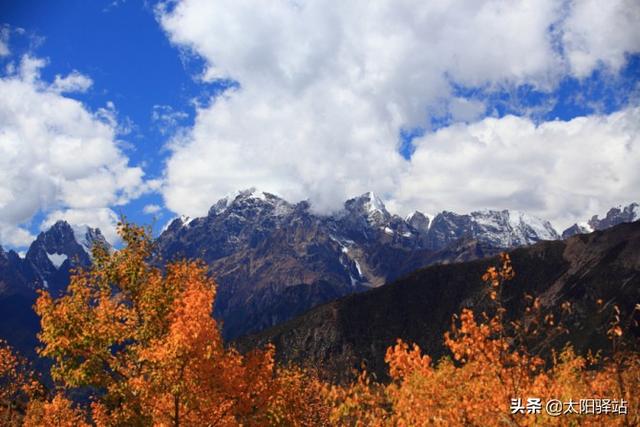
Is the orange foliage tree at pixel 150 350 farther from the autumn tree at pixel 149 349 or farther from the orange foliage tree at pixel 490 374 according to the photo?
the orange foliage tree at pixel 490 374

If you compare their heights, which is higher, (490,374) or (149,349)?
(149,349)

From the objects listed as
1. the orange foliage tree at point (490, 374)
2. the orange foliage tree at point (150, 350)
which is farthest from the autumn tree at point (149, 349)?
the orange foliage tree at point (490, 374)

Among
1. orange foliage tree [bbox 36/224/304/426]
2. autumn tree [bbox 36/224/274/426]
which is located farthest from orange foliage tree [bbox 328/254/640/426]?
autumn tree [bbox 36/224/274/426]

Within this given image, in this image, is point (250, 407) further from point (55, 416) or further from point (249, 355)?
point (55, 416)

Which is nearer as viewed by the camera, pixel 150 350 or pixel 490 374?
pixel 490 374

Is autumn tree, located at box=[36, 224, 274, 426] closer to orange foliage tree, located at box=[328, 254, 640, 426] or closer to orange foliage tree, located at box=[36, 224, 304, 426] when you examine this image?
orange foliage tree, located at box=[36, 224, 304, 426]

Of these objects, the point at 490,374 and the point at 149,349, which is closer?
the point at 490,374

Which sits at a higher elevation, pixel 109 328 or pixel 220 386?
pixel 109 328

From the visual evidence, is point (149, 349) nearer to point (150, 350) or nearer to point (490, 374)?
point (150, 350)

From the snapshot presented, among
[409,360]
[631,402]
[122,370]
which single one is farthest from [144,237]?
[631,402]

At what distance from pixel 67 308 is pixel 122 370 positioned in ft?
11.7

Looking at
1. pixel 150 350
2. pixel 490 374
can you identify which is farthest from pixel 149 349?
pixel 490 374

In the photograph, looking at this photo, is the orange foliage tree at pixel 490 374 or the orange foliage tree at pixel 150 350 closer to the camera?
the orange foliage tree at pixel 490 374

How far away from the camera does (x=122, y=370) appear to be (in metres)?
23.0
